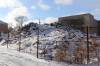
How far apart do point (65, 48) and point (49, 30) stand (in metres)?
10.7

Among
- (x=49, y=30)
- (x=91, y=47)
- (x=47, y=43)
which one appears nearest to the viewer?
(x=91, y=47)

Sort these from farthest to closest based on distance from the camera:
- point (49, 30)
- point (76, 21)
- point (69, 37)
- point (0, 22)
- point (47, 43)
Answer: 1. point (0, 22)
2. point (76, 21)
3. point (49, 30)
4. point (69, 37)
5. point (47, 43)

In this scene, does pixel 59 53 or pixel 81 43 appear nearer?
pixel 59 53

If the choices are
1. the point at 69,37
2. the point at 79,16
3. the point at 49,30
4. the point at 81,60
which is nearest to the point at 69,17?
the point at 79,16

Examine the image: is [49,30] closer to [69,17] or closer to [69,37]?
[69,37]

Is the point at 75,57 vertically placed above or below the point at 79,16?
below

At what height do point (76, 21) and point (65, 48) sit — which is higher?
point (76, 21)

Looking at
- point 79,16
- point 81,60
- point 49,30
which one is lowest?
point 81,60

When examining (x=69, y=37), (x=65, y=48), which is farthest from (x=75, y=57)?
(x=69, y=37)

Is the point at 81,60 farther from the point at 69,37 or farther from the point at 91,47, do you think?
the point at 69,37

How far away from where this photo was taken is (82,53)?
53.1 ft

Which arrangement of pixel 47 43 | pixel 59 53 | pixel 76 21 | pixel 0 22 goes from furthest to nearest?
pixel 0 22 < pixel 76 21 < pixel 47 43 < pixel 59 53

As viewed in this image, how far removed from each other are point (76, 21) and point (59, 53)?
26834mm

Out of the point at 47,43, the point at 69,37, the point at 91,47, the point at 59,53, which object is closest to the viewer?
the point at 59,53
